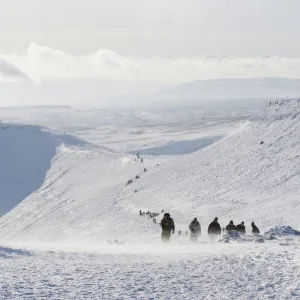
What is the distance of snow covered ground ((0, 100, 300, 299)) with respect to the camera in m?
15.7

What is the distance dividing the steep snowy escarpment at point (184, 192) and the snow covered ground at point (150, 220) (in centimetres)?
21

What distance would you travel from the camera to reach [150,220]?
5181 centimetres

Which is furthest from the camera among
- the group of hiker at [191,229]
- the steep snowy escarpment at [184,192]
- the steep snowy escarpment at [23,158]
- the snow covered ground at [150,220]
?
the steep snowy escarpment at [23,158]

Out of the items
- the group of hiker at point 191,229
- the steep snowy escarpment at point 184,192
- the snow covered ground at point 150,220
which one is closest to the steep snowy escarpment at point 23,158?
the snow covered ground at point 150,220

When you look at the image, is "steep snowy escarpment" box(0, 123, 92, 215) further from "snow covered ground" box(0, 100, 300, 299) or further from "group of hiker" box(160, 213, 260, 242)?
"group of hiker" box(160, 213, 260, 242)

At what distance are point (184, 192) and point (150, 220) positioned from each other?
46.9ft

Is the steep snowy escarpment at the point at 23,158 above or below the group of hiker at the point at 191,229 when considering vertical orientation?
above

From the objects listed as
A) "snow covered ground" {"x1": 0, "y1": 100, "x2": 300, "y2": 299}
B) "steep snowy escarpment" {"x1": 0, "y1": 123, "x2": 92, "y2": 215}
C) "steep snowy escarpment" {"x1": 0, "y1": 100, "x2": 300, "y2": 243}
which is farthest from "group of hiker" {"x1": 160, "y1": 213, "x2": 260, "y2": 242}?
"steep snowy escarpment" {"x1": 0, "y1": 123, "x2": 92, "y2": 215}

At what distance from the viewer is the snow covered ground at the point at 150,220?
1570cm

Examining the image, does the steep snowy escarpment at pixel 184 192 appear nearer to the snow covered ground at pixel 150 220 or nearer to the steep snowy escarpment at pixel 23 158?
the snow covered ground at pixel 150 220

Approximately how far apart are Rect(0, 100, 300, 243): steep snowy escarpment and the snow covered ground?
0.21 metres

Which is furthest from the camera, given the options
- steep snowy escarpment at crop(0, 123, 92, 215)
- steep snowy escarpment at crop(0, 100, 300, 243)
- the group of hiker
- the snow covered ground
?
steep snowy escarpment at crop(0, 123, 92, 215)

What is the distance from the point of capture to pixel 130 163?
323 feet

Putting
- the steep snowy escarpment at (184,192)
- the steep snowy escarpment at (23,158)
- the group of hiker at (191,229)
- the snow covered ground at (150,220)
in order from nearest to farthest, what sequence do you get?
the snow covered ground at (150,220), the group of hiker at (191,229), the steep snowy escarpment at (184,192), the steep snowy escarpment at (23,158)
